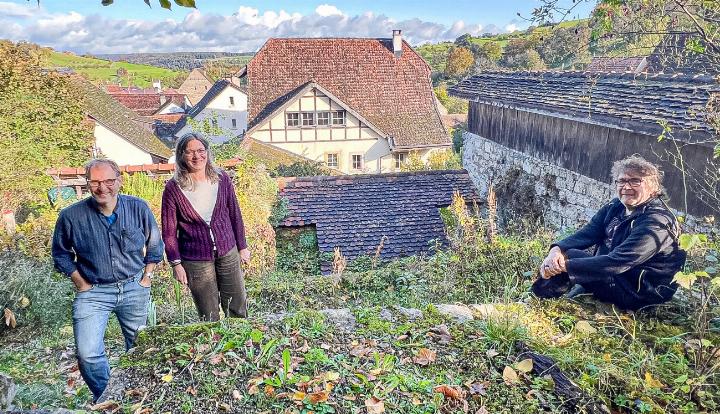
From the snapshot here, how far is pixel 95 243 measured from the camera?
309 cm

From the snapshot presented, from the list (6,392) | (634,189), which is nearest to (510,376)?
(634,189)

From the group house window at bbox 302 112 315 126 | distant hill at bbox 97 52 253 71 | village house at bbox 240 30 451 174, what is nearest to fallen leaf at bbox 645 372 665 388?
village house at bbox 240 30 451 174

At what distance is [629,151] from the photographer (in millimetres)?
8281

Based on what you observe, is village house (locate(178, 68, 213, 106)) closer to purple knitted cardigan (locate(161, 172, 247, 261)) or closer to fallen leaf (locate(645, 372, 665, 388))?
purple knitted cardigan (locate(161, 172, 247, 261))

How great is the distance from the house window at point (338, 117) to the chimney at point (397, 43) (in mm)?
5532

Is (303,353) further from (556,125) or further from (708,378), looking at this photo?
(556,125)

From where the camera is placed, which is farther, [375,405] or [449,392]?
[449,392]

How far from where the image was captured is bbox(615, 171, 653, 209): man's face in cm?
312

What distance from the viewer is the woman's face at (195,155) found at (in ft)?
11.0

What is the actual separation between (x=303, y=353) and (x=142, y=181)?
772 cm

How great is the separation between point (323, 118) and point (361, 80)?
3.70 meters

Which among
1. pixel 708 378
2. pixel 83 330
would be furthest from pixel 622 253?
pixel 83 330

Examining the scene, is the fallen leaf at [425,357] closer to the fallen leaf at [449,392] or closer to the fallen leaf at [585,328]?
the fallen leaf at [449,392]

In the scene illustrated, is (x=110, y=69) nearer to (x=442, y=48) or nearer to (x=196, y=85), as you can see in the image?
(x=196, y=85)
